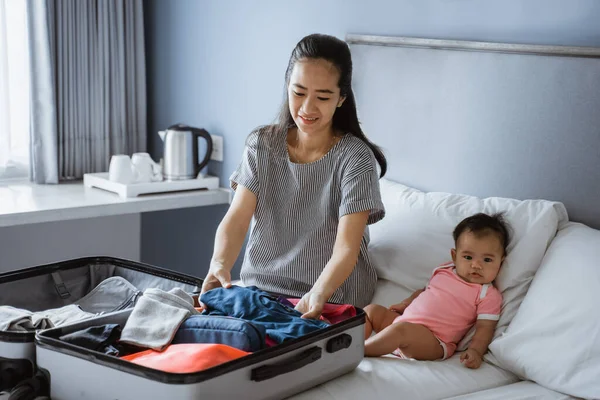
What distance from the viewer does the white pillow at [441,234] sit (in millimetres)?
2064

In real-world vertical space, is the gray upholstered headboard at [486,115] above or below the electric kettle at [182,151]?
above

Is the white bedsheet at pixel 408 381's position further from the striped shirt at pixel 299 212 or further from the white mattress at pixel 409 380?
the striped shirt at pixel 299 212

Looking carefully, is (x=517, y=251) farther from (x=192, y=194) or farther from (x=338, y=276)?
(x=192, y=194)

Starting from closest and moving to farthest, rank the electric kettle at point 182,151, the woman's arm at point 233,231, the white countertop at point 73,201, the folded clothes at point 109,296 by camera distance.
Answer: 1. the folded clothes at point 109,296
2. the woman's arm at point 233,231
3. the white countertop at point 73,201
4. the electric kettle at point 182,151

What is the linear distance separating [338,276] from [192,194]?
4.17 feet

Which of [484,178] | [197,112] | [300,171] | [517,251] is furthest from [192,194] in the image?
[517,251]

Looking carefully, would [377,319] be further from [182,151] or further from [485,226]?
[182,151]

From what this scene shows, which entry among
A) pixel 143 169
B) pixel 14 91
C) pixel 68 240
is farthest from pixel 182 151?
pixel 14 91

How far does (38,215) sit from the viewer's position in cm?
282

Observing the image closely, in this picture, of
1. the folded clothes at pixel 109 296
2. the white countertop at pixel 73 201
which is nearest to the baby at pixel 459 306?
the folded clothes at pixel 109 296

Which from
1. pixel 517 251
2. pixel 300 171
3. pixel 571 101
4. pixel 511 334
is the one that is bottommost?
pixel 511 334

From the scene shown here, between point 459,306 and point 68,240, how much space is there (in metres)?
1.77

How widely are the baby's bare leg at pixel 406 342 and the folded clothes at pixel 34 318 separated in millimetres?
653

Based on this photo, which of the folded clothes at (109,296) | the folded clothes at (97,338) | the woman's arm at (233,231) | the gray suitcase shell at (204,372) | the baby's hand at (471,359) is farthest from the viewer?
A: the woman's arm at (233,231)
